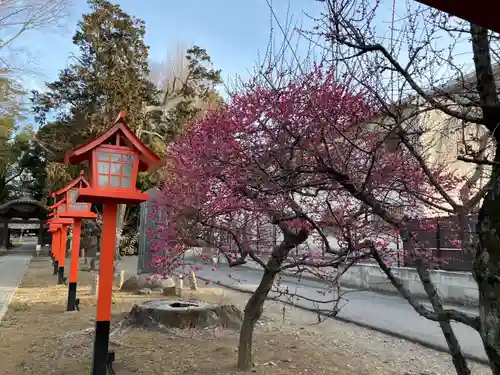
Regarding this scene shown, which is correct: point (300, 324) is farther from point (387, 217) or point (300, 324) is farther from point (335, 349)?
point (387, 217)

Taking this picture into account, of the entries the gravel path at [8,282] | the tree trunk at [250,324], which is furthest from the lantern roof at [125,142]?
the gravel path at [8,282]

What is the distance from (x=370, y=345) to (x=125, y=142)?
4.94m

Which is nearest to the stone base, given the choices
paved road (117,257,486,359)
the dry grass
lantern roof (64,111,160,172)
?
the dry grass

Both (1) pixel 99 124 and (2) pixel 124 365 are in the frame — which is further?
(1) pixel 99 124

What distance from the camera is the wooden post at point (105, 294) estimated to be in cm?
469

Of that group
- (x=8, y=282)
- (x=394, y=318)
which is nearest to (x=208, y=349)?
(x=394, y=318)

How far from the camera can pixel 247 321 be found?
5.17 meters

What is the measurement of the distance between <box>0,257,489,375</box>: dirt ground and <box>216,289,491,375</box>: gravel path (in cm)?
1

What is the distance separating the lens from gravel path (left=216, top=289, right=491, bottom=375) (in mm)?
5750

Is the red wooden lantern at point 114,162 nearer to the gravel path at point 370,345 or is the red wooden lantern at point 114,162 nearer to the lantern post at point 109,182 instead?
the lantern post at point 109,182

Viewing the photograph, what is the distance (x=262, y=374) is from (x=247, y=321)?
62cm

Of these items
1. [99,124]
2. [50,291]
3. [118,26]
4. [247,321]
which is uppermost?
[118,26]

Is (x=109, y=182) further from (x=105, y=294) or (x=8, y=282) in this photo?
(x=8, y=282)

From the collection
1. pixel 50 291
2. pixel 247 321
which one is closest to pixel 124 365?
pixel 247 321
